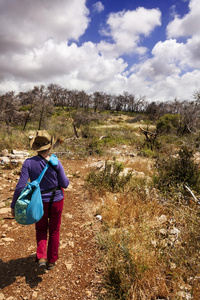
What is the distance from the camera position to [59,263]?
8.23 feet

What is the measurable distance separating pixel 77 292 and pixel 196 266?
1.53m

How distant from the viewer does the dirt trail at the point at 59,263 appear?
207cm

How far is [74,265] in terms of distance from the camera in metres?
2.48

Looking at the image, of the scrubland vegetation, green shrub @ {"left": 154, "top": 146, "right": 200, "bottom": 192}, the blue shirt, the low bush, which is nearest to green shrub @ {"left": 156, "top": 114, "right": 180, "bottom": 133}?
the scrubland vegetation

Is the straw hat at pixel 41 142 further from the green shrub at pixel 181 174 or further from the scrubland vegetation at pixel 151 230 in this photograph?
the green shrub at pixel 181 174

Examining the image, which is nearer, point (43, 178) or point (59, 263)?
point (43, 178)

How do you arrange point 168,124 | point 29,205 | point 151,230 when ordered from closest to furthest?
point 29,205
point 151,230
point 168,124

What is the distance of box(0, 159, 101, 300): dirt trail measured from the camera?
207 cm

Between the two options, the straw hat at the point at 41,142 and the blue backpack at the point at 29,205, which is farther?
the straw hat at the point at 41,142

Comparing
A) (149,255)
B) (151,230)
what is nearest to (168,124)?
(151,230)

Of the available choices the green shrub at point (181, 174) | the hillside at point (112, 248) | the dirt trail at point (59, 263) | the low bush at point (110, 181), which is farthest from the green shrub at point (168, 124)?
the dirt trail at point (59, 263)

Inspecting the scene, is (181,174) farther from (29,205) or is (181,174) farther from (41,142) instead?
(29,205)

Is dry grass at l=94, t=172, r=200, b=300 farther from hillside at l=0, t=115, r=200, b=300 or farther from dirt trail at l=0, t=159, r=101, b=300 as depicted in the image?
dirt trail at l=0, t=159, r=101, b=300

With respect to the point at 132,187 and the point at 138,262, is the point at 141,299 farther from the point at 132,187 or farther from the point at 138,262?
the point at 132,187
